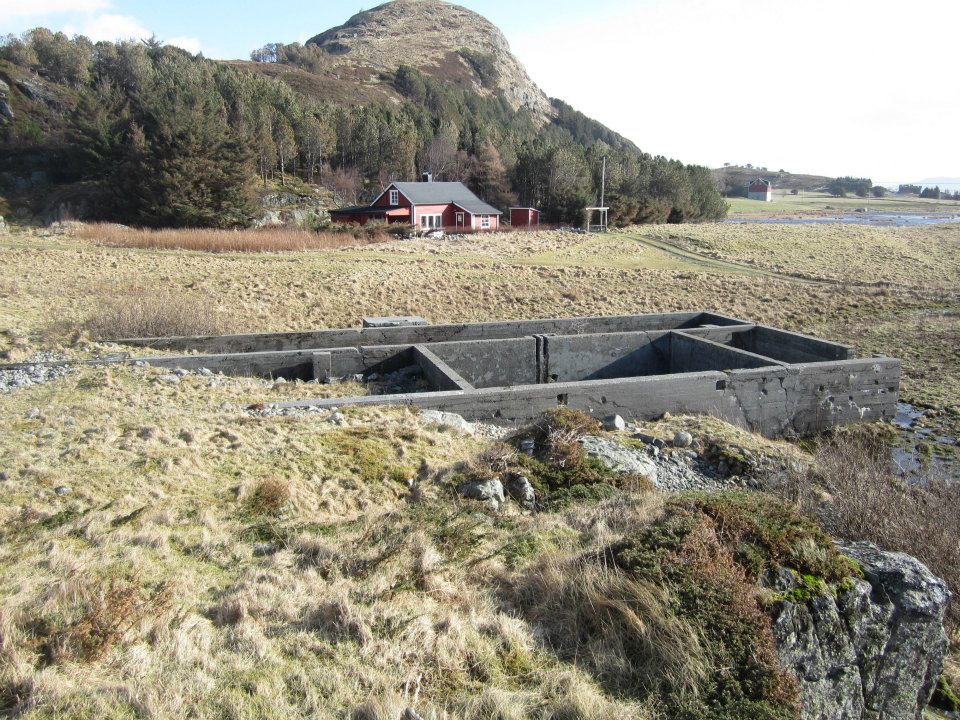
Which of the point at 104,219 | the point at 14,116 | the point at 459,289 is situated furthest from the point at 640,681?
the point at 14,116

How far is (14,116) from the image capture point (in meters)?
58.3

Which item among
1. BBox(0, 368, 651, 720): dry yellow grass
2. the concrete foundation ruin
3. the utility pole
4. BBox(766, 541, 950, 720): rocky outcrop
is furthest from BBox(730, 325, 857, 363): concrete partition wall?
the utility pole

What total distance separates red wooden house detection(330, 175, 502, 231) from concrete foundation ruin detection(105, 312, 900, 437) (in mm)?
33386

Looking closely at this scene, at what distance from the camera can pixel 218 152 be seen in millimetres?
41656

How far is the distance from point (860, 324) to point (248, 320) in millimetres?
21228

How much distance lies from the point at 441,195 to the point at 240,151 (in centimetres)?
1458

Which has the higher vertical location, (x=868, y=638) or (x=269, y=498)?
(x=269, y=498)

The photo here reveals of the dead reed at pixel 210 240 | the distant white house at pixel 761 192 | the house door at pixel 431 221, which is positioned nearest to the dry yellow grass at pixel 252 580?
the dead reed at pixel 210 240

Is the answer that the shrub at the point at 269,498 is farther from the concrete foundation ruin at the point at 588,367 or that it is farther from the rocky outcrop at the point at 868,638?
the rocky outcrop at the point at 868,638

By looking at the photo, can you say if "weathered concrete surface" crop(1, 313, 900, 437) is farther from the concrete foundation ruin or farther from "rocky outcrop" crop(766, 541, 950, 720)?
"rocky outcrop" crop(766, 541, 950, 720)

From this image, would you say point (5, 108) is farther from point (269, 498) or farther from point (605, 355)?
point (269, 498)

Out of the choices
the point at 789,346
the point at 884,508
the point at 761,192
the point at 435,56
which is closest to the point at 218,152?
the point at 789,346

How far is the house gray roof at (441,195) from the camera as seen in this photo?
49875 mm

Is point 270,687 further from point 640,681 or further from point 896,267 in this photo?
point 896,267
